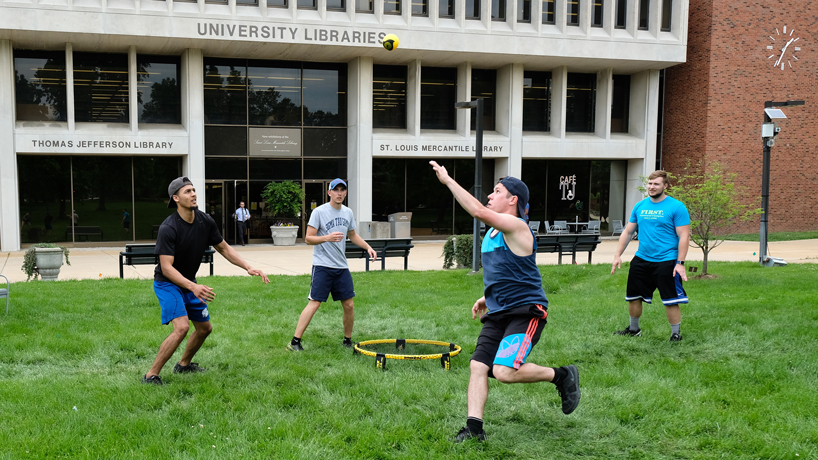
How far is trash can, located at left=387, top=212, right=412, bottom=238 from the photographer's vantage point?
84.9 feet

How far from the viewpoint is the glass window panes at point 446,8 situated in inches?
998

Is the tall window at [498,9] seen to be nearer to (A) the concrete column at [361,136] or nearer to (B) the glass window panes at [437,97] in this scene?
(B) the glass window panes at [437,97]

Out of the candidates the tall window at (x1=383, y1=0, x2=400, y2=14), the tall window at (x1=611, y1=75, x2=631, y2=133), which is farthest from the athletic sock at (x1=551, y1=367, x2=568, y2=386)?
the tall window at (x1=611, y1=75, x2=631, y2=133)

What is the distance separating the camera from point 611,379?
6.08 m

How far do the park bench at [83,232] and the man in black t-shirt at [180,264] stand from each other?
19823mm

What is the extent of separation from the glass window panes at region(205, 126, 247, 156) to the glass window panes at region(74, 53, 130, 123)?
9.31ft

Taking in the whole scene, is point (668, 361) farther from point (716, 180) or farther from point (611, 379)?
point (716, 180)

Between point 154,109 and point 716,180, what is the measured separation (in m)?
18.9

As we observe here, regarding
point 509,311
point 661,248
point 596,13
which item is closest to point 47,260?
point 661,248

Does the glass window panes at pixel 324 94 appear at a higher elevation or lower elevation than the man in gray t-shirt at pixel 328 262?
higher

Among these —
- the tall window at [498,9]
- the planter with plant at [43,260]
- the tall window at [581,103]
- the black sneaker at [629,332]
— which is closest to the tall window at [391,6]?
the tall window at [498,9]

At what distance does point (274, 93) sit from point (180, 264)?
20.2 metres

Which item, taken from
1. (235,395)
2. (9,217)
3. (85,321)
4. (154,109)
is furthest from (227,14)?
(235,395)

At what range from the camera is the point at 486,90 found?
1081 inches
